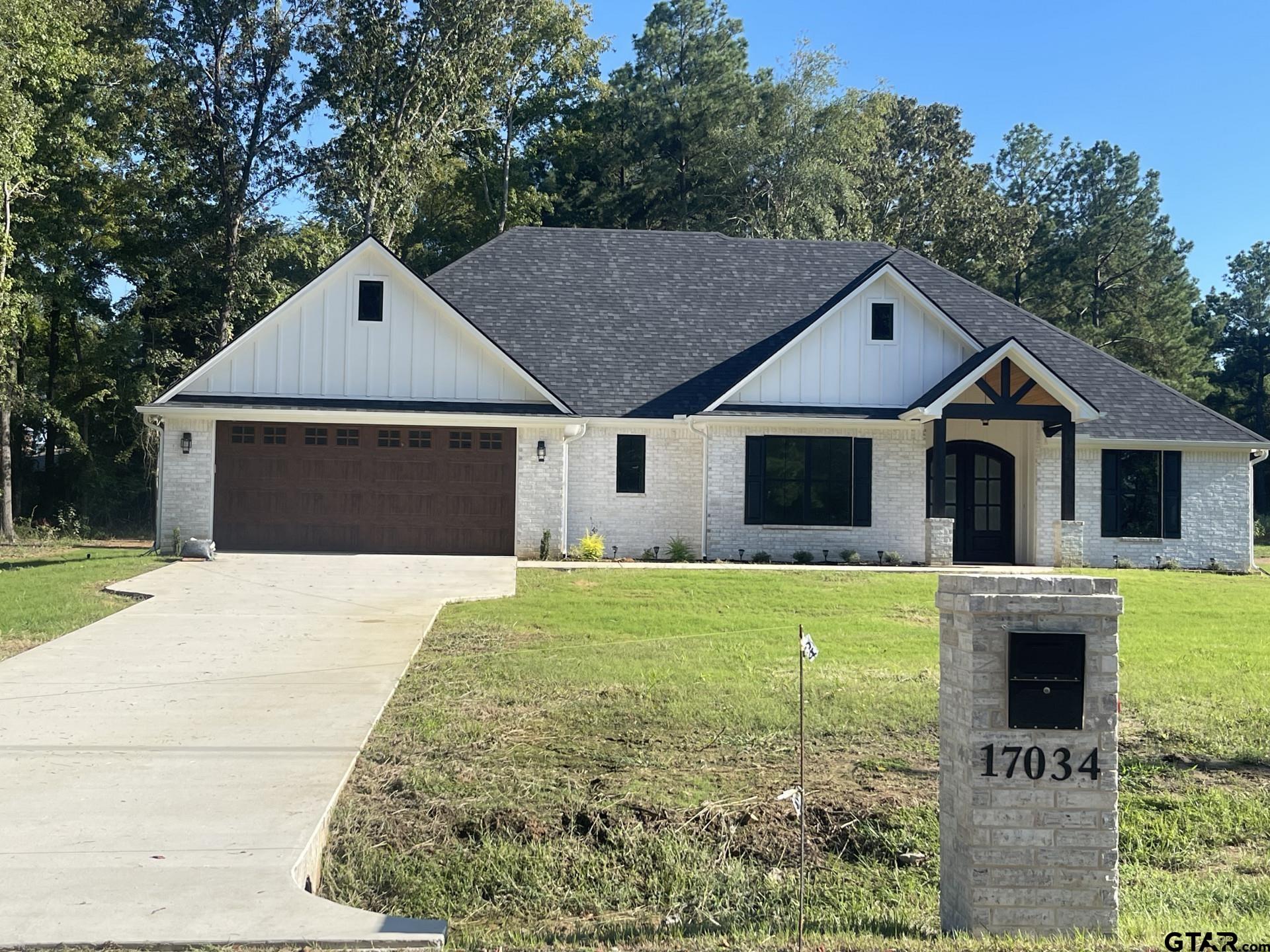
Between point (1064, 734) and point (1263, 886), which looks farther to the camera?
point (1263, 886)

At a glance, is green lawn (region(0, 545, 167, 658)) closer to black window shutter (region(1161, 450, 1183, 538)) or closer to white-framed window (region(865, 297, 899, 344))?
white-framed window (region(865, 297, 899, 344))

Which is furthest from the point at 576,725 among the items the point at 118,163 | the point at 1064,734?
the point at 118,163

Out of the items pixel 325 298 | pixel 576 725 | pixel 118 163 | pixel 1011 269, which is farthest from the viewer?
pixel 1011 269

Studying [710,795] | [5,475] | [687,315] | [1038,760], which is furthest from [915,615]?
[5,475]

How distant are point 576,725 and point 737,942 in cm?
350

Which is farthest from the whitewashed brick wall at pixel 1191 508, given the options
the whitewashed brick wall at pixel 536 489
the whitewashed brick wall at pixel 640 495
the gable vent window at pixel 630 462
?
the whitewashed brick wall at pixel 536 489

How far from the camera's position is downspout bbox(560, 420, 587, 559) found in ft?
67.3

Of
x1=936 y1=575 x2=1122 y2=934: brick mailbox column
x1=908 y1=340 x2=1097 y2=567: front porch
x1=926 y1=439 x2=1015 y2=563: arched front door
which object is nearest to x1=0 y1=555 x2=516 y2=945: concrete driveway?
x1=936 y1=575 x2=1122 y2=934: brick mailbox column

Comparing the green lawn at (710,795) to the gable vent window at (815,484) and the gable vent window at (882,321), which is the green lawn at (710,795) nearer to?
the gable vent window at (815,484)

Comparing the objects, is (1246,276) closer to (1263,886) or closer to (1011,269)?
(1011,269)

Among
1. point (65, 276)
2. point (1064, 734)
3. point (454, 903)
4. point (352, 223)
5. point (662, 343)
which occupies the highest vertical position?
point (352, 223)

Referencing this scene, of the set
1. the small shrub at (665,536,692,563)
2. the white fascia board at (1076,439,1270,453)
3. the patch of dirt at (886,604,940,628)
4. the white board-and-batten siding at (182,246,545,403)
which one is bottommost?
the patch of dirt at (886,604,940,628)

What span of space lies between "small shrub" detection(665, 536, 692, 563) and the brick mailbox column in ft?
Result: 51.5

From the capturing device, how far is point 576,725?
26.9ft
